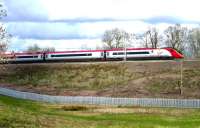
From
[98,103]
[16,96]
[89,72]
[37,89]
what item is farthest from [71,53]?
[98,103]

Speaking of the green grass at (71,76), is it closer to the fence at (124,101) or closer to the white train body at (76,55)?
the white train body at (76,55)

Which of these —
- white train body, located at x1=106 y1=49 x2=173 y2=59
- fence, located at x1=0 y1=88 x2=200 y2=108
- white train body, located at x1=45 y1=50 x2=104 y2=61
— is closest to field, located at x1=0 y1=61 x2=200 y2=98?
white train body, located at x1=106 y1=49 x2=173 y2=59

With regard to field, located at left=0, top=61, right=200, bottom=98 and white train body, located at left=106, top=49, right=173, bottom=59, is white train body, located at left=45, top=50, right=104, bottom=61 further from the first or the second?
field, located at left=0, top=61, right=200, bottom=98

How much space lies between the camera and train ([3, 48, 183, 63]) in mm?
104062

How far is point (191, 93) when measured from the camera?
79.9 metres

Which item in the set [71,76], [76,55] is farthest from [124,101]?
[76,55]

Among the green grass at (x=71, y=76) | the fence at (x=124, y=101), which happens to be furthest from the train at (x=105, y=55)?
the fence at (x=124, y=101)

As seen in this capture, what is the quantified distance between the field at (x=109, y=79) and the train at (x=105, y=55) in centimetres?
376

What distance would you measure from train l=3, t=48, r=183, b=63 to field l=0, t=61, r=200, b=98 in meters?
3.76

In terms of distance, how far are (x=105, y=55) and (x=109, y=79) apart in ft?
47.9

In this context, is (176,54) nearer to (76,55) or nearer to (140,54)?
(140,54)

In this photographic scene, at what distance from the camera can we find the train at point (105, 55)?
341ft

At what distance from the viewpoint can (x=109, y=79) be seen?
9650cm

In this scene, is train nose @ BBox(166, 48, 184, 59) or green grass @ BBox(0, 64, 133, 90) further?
train nose @ BBox(166, 48, 184, 59)
